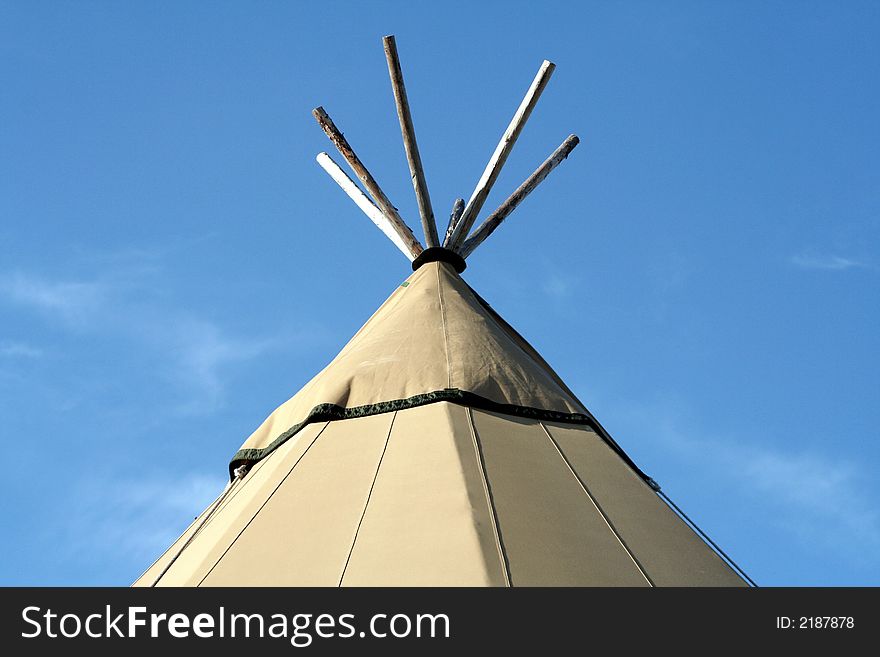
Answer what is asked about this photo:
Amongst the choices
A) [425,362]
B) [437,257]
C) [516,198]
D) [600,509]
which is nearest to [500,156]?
[516,198]

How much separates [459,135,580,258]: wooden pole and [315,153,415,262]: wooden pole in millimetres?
484

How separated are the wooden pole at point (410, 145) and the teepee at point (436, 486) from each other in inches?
29.5

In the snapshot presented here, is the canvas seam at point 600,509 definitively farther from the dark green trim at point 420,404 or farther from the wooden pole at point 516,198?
the wooden pole at point 516,198

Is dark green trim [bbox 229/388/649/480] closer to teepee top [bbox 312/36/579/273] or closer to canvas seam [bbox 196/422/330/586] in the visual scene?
canvas seam [bbox 196/422/330/586]

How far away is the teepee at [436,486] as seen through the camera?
4.97 meters

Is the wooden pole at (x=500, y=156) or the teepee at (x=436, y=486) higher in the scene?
the wooden pole at (x=500, y=156)

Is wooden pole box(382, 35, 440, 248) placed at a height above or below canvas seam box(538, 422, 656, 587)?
above

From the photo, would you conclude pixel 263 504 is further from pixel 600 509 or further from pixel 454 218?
pixel 454 218

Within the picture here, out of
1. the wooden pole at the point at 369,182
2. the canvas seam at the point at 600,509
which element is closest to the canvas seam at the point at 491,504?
the canvas seam at the point at 600,509

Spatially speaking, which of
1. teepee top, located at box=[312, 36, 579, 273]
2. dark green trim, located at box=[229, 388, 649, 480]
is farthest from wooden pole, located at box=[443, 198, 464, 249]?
dark green trim, located at box=[229, 388, 649, 480]

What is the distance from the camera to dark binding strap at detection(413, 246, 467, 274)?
8039 mm

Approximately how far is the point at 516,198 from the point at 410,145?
4.03 feet
